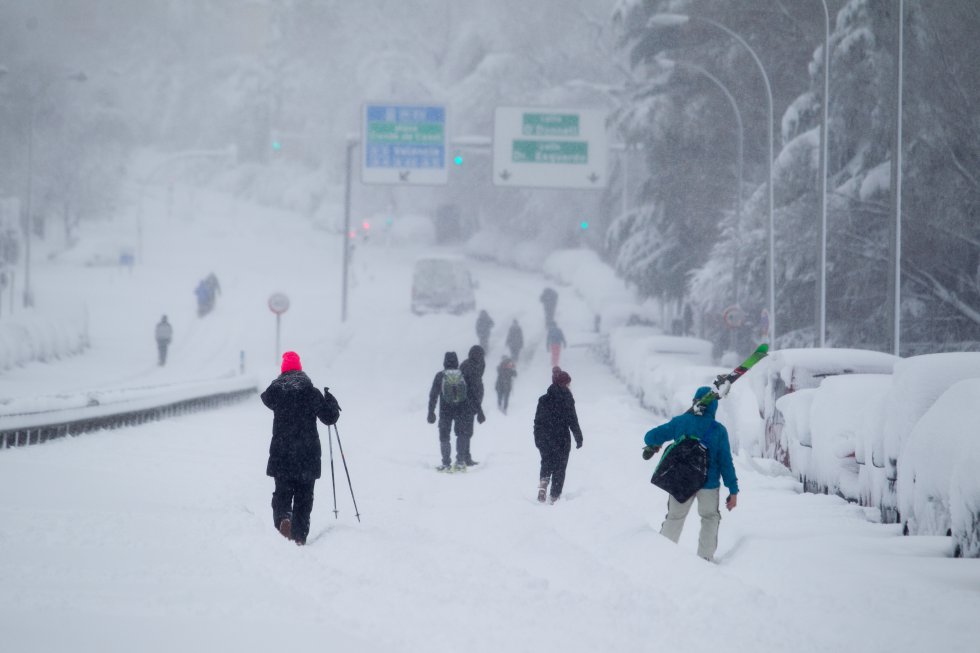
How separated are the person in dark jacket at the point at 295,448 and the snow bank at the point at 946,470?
4.35m

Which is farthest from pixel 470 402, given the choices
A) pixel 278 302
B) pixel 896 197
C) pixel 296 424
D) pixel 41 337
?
pixel 41 337

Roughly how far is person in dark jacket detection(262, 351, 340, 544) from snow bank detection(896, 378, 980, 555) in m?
4.35

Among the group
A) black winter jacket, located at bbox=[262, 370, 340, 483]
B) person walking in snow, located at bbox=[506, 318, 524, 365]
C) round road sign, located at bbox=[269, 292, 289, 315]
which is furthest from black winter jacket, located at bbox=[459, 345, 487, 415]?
person walking in snow, located at bbox=[506, 318, 524, 365]

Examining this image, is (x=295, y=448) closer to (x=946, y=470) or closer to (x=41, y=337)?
(x=946, y=470)

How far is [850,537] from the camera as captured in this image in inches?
398

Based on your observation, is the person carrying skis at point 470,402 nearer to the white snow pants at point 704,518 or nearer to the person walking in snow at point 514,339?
the white snow pants at point 704,518

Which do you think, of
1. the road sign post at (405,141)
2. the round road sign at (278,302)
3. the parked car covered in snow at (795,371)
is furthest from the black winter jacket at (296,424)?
the road sign post at (405,141)

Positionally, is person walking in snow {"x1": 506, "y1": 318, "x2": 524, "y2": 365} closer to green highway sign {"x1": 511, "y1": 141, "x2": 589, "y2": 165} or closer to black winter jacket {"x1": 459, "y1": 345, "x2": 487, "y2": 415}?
green highway sign {"x1": 511, "y1": 141, "x2": 589, "y2": 165}

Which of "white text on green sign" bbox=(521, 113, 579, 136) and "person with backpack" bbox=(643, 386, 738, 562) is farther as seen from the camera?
"white text on green sign" bbox=(521, 113, 579, 136)

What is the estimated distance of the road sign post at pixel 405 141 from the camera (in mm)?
36406

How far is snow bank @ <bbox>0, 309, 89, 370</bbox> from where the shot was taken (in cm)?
3272

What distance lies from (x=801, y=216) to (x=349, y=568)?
23.5m

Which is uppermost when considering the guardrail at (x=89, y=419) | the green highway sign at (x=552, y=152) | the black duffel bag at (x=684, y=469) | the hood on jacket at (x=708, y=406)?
the green highway sign at (x=552, y=152)

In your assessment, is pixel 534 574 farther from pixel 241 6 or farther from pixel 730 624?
pixel 241 6
